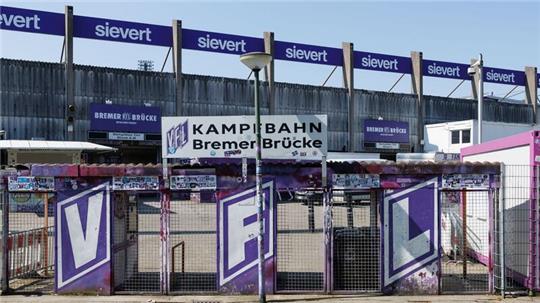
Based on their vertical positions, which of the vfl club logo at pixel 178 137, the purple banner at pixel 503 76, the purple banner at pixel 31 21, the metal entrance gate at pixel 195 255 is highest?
the purple banner at pixel 31 21

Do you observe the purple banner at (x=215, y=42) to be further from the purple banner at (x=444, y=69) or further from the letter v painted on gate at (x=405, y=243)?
the letter v painted on gate at (x=405, y=243)

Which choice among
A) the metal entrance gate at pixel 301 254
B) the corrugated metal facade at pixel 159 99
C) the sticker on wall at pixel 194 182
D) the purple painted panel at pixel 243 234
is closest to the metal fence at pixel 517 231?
the metal entrance gate at pixel 301 254

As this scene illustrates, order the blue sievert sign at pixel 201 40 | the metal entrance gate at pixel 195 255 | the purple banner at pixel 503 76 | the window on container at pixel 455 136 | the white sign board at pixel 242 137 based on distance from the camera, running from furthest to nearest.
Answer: the purple banner at pixel 503 76, the window on container at pixel 455 136, the blue sievert sign at pixel 201 40, the metal entrance gate at pixel 195 255, the white sign board at pixel 242 137

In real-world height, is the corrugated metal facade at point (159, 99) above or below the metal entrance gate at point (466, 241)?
above

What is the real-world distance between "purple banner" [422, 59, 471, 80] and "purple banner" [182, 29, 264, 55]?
16378 millimetres

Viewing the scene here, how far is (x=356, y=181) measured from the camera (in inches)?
352

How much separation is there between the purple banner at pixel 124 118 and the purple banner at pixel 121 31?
14.4ft

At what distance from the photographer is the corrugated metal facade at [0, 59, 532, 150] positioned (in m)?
32.2

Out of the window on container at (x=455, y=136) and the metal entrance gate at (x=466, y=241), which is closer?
the metal entrance gate at (x=466, y=241)

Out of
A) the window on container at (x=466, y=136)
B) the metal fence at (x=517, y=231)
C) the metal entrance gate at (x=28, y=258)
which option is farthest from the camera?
the window on container at (x=466, y=136)

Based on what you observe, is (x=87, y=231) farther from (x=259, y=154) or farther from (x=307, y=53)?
(x=307, y=53)

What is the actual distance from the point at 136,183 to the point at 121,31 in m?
28.5

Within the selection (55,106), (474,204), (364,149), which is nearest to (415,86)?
(364,149)

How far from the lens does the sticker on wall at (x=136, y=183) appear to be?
8.89 m
